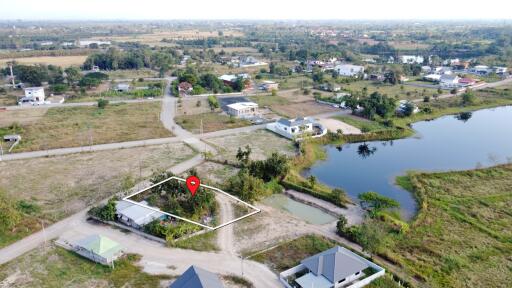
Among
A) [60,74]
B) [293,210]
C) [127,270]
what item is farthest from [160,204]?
[60,74]

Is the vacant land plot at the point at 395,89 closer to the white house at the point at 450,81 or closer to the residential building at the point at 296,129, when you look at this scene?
the white house at the point at 450,81

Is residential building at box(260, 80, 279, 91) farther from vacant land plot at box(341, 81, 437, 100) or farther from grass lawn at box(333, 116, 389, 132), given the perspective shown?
grass lawn at box(333, 116, 389, 132)

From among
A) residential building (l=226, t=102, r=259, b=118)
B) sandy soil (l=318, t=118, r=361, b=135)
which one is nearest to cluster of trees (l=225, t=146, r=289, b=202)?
sandy soil (l=318, t=118, r=361, b=135)

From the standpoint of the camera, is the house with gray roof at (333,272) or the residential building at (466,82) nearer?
the house with gray roof at (333,272)

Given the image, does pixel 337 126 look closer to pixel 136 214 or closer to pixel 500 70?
pixel 136 214

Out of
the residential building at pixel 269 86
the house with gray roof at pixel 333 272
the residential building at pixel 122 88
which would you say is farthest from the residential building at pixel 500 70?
the house with gray roof at pixel 333 272

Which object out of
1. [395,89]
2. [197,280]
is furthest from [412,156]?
[395,89]

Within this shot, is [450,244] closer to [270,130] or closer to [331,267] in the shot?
[331,267]
